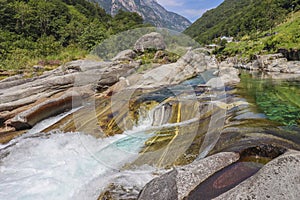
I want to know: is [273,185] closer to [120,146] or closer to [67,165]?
[120,146]

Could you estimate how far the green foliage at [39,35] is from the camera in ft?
75.5

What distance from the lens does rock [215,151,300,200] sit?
281 centimetres

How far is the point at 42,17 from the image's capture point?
34.7 meters

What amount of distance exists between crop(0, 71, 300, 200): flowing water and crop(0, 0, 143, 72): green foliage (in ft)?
46.4

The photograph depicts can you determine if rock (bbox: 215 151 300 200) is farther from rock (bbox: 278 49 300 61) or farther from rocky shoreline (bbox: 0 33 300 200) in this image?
rock (bbox: 278 49 300 61)

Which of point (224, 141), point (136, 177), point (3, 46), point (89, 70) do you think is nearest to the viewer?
point (136, 177)

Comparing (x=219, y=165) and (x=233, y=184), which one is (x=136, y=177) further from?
(x=233, y=184)

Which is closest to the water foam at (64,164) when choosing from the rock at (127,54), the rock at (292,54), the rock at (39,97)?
the rock at (39,97)

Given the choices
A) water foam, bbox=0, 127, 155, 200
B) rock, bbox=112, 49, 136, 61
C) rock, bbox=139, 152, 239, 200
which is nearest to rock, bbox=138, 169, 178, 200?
rock, bbox=139, 152, 239, 200

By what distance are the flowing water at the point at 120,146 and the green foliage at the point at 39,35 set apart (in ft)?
46.4

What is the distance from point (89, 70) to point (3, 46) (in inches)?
641

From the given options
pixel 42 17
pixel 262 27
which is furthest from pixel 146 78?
pixel 262 27

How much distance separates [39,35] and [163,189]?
37.5 m

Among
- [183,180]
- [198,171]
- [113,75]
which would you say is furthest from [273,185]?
[113,75]
